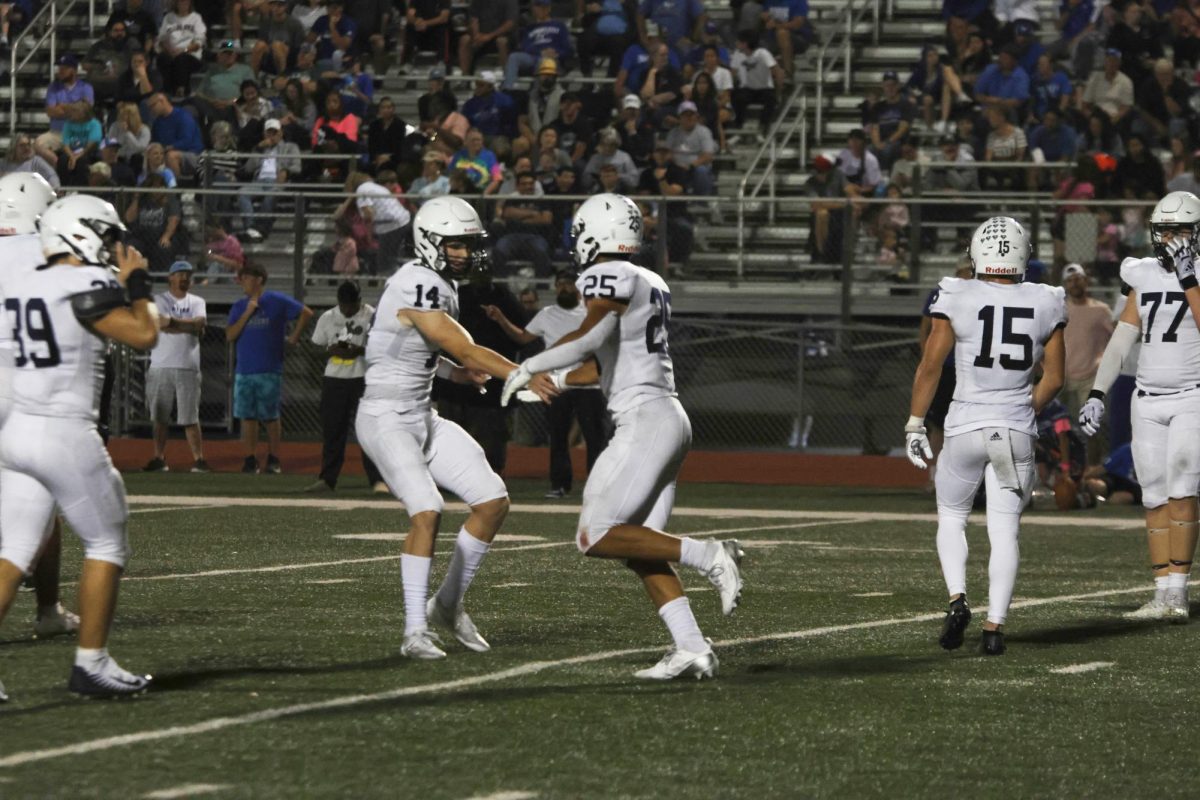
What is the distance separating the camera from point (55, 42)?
1048 inches

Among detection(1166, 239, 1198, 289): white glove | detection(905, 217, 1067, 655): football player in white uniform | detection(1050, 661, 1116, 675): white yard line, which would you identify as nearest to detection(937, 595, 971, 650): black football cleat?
detection(905, 217, 1067, 655): football player in white uniform

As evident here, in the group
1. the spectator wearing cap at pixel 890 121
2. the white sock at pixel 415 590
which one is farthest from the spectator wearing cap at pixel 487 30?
the white sock at pixel 415 590

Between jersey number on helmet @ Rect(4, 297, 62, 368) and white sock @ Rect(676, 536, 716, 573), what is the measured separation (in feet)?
7.37

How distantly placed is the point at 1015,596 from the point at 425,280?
391 cm

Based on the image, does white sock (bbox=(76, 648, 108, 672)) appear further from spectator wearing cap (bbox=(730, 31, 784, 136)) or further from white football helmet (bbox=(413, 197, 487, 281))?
spectator wearing cap (bbox=(730, 31, 784, 136))

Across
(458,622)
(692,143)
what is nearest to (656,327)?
(458,622)

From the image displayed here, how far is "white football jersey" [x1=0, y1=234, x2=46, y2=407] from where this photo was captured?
26.9ft

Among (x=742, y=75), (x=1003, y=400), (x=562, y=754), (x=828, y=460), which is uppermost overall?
(x=742, y=75)

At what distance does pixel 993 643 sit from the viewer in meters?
8.35

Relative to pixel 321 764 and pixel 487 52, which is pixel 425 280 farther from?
pixel 487 52

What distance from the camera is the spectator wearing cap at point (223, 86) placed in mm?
23844

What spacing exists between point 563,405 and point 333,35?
30.9ft

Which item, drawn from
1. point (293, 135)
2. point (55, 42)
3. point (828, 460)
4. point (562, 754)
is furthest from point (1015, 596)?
point (55, 42)

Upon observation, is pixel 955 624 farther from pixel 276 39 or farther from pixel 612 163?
pixel 276 39
